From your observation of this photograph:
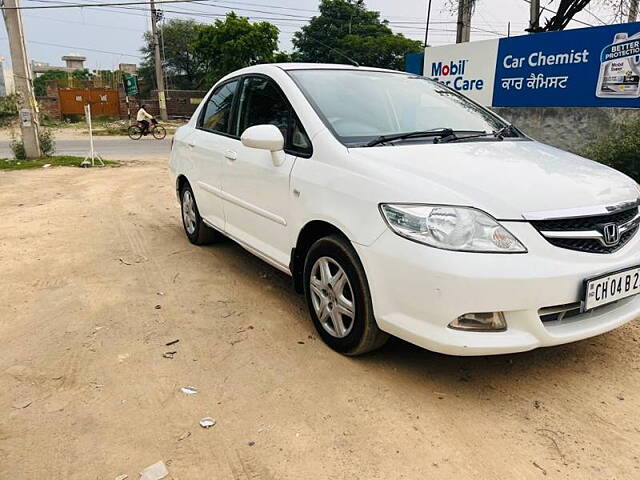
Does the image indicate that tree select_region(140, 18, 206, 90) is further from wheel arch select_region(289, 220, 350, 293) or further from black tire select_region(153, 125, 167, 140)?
wheel arch select_region(289, 220, 350, 293)

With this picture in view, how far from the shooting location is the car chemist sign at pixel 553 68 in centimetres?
689

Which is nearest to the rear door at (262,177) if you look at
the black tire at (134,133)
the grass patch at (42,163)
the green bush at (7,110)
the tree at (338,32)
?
the grass patch at (42,163)

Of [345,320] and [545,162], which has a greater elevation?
[545,162]

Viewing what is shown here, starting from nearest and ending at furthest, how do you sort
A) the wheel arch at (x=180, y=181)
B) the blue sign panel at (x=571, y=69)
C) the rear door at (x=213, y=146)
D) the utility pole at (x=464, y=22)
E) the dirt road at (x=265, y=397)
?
the dirt road at (x=265, y=397), the rear door at (x=213, y=146), the wheel arch at (x=180, y=181), the blue sign panel at (x=571, y=69), the utility pole at (x=464, y=22)

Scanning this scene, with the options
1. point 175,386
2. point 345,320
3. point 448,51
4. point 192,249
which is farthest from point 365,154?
point 448,51

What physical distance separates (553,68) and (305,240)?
20.8ft

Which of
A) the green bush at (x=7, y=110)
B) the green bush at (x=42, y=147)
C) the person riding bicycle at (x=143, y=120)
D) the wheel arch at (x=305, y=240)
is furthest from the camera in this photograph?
the green bush at (x=7, y=110)

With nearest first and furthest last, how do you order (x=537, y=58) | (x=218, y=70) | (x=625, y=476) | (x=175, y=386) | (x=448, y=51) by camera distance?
(x=625, y=476), (x=175, y=386), (x=537, y=58), (x=448, y=51), (x=218, y=70)

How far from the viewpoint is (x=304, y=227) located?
3.11m

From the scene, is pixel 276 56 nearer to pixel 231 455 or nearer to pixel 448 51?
pixel 448 51

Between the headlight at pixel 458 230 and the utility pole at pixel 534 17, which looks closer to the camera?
the headlight at pixel 458 230

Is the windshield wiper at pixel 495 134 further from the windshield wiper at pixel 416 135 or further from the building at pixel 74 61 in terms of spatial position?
the building at pixel 74 61

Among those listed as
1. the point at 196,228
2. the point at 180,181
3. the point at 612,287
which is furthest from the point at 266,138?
the point at 180,181

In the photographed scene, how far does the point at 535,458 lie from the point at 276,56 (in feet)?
122
